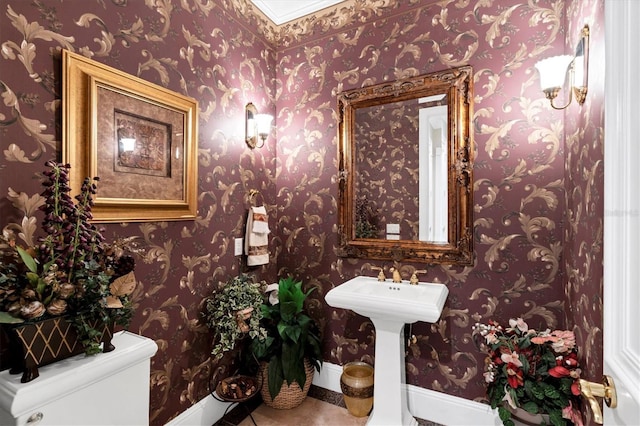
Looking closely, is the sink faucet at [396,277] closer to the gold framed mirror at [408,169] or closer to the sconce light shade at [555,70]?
the gold framed mirror at [408,169]

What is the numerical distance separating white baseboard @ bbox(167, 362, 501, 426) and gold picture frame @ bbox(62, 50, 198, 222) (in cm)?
121

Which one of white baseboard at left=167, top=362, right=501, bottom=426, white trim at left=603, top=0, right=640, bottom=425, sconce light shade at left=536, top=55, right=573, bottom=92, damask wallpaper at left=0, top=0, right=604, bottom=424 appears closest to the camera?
white trim at left=603, top=0, right=640, bottom=425

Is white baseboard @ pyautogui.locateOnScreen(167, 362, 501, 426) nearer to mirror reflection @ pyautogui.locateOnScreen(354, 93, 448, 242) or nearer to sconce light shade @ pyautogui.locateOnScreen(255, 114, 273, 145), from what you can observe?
mirror reflection @ pyautogui.locateOnScreen(354, 93, 448, 242)

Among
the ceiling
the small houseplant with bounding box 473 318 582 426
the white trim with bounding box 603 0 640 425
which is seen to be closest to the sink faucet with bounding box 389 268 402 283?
the small houseplant with bounding box 473 318 582 426

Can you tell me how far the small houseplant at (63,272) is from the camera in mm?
1034

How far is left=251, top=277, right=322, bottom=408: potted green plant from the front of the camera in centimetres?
213

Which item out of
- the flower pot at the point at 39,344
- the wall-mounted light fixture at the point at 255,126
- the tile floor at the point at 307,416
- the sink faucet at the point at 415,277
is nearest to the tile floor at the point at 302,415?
the tile floor at the point at 307,416

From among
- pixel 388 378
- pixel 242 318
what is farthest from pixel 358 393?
pixel 242 318

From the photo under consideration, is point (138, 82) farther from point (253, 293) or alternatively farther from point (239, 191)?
point (253, 293)

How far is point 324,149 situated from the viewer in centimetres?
253

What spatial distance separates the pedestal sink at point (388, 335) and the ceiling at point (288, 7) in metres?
2.19

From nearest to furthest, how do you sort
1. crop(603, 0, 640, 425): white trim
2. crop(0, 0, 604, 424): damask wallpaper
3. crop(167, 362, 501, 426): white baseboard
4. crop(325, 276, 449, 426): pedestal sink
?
crop(603, 0, 640, 425): white trim, crop(0, 0, 604, 424): damask wallpaper, crop(325, 276, 449, 426): pedestal sink, crop(167, 362, 501, 426): white baseboard

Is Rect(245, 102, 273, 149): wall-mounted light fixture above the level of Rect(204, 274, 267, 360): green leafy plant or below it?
above

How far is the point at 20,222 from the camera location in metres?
1.25
